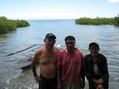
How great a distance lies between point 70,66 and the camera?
3.04 meters

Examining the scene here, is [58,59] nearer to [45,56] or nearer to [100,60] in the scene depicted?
[45,56]

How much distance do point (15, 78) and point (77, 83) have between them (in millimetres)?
5477

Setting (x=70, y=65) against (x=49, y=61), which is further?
(x=49, y=61)

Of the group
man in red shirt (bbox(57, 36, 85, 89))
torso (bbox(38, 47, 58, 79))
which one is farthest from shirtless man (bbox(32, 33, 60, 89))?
man in red shirt (bbox(57, 36, 85, 89))

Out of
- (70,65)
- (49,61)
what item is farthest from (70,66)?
(49,61)

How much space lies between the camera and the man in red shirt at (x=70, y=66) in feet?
9.98

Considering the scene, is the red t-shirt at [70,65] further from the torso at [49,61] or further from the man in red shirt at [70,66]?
the torso at [49,61]

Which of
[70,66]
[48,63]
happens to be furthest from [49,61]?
[70,66]

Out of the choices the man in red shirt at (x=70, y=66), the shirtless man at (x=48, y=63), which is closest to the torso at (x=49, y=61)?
the shirtless man at (x=48, y=63)

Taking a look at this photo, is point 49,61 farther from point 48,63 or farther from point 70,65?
point 70,65

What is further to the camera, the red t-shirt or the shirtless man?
the shirtless man

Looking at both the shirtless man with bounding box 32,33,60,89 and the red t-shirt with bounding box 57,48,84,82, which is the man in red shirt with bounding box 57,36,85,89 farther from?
the shirtless man with bounding box 32,33,60,89

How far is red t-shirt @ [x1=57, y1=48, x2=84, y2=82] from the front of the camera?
3.04 m

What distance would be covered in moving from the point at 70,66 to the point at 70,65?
0.06 feet
